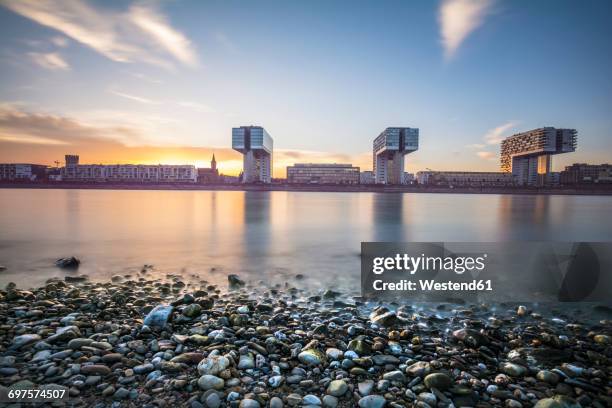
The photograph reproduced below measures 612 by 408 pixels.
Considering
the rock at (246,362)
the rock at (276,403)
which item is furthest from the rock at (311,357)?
the rock at (276,403)

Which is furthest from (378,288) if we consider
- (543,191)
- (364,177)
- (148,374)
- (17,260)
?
(364,177)

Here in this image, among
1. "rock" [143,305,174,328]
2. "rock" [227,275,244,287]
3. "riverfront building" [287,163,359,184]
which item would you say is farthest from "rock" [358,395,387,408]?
"riverfront building" [287,163,359,184]

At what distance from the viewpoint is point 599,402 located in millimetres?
2795

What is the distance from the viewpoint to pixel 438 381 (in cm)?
291

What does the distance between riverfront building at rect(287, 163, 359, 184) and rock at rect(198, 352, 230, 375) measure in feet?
521

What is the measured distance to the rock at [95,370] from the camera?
299cm

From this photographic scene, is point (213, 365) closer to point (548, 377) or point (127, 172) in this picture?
point (548, 377)

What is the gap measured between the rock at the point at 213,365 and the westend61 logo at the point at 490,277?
330 centimetres

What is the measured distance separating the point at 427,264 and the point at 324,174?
6181 inches

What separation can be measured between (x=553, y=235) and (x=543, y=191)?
366 ft

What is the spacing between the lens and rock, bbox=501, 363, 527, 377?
3168 millimetres

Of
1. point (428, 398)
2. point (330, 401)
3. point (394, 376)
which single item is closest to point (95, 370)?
point (330, 401)

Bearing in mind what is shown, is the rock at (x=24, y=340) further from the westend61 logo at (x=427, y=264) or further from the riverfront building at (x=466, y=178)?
the riverfront building at (x=466, y=178)

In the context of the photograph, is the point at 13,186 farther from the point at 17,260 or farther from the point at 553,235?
the point at 553,235
